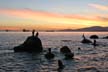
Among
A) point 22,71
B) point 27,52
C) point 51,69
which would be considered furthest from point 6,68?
point 27,52

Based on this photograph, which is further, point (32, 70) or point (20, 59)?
point (20, 59)

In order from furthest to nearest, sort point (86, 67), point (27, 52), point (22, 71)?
point (27, 52), point (86, 67), point (22, 71)

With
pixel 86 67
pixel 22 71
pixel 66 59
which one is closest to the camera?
pixel 22 71

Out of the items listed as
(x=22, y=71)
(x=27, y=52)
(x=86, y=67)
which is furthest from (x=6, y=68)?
(x=27, y=52)

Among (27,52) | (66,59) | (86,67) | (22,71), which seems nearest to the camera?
(22,71)

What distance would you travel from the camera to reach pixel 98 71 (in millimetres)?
40438

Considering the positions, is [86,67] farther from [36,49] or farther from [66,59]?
[36,49]

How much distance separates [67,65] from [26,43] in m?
21.4

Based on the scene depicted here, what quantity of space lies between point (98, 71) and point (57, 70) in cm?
609

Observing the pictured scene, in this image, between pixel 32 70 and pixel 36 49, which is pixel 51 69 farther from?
pixel 36 49

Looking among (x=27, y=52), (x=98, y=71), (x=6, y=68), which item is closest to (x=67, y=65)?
(x=98, y=71)

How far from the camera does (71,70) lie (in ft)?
135

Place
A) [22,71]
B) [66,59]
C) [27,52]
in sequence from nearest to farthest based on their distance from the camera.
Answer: [22,71], [66,59], [27,52]

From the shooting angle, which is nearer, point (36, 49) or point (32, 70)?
point (32, 70)
